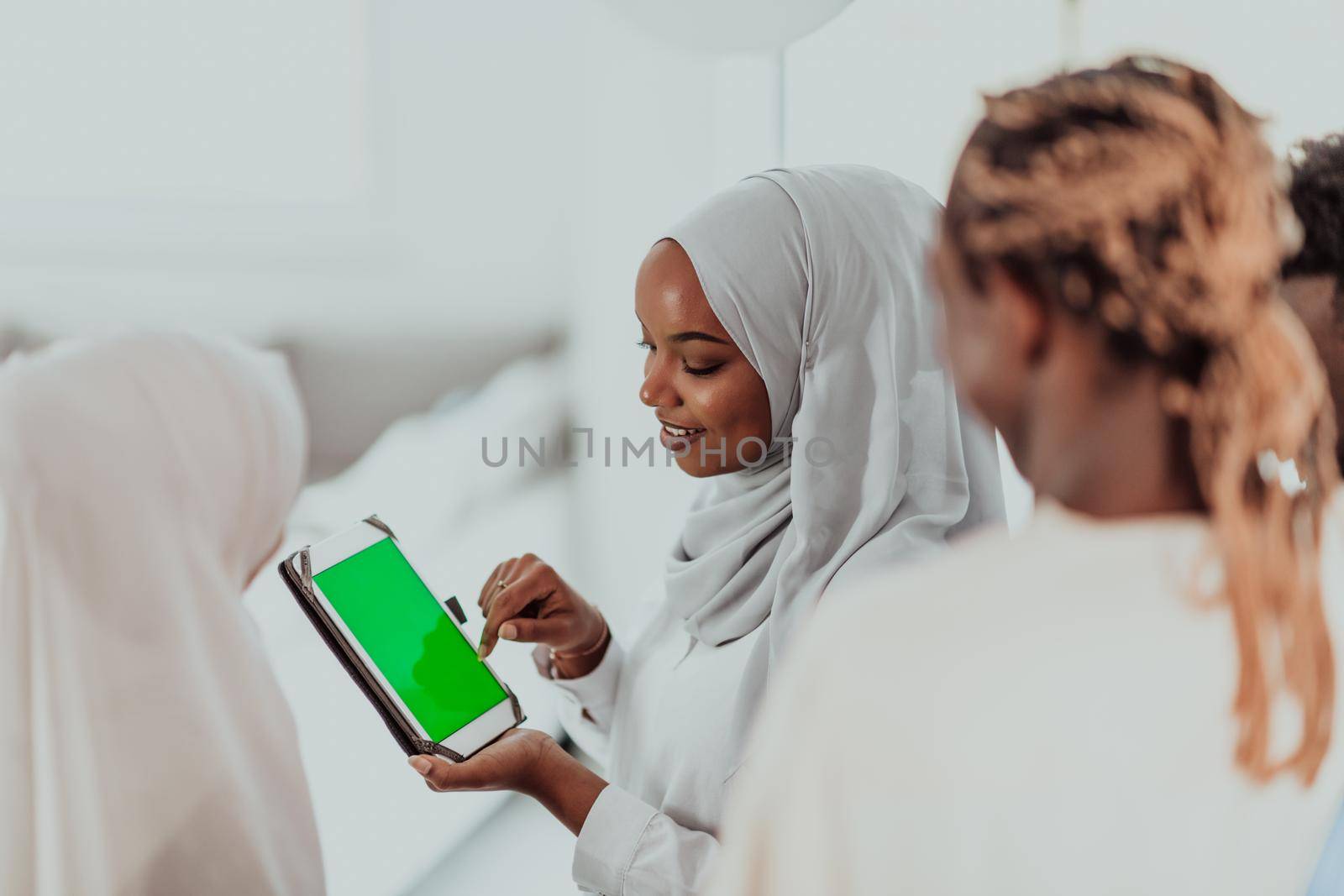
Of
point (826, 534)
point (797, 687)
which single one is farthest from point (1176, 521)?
point (826, 534)

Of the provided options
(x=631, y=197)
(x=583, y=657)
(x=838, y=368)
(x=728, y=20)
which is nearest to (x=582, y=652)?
(x=583, y=657)

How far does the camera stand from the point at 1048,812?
18.2 inches

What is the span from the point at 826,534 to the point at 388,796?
77 centimetres

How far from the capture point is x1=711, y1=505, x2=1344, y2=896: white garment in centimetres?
45

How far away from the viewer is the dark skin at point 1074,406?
1.53ft

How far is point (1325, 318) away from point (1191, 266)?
1.85ft

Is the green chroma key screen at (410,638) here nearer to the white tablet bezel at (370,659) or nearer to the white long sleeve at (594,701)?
the white tablet bezel at (370,659)

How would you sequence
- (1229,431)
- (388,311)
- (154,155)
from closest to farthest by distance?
1. (1229,431)
2. (154,155)
3. (388,311)

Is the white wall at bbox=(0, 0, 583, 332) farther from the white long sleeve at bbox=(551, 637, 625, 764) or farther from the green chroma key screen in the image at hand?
the white long sleeve at bbox=(551, 637, 625, 764)

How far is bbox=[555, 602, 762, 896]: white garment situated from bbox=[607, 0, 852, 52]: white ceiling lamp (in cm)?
72

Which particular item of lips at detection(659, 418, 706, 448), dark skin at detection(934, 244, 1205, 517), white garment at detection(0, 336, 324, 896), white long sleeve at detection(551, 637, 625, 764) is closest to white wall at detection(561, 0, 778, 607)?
white long sleeve at detection(551, 637, 625, 764)

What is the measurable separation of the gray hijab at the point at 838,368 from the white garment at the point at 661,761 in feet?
0.16

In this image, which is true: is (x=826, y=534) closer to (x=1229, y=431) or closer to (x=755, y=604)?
(x=755, y=604)

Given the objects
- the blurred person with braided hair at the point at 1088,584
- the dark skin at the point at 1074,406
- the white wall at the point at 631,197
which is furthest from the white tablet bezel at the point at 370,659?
the white wall at the point at 631,197
